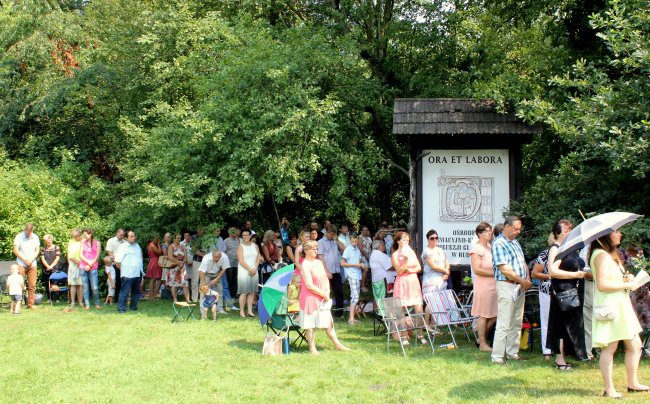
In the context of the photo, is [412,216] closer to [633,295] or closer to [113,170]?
[633,295]

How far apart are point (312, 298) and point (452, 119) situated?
163 inches

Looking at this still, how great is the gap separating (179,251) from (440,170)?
23.0ft

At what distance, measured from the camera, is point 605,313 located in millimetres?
7176

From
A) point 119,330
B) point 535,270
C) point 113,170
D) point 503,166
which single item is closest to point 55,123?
point 113,170

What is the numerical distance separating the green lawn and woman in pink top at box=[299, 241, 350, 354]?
0.41 m

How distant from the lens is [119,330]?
490 inches

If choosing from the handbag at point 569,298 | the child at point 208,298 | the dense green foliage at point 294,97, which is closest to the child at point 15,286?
the dense green foliage at point 294,97

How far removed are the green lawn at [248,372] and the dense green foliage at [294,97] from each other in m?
2.85

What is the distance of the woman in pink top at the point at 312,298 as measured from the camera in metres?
10.1

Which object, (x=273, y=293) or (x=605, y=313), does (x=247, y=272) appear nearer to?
(x=273, y=293)

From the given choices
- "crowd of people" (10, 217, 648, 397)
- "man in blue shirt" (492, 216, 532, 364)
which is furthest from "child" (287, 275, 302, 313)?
"man in blue shirt" (492, 216, 532, 364)

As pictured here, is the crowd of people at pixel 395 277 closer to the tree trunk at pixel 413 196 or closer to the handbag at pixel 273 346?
the handbag at pixel 273 346

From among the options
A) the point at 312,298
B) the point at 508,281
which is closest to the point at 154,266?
the point at 312,298

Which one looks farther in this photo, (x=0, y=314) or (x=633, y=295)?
(x=0, y=314)
